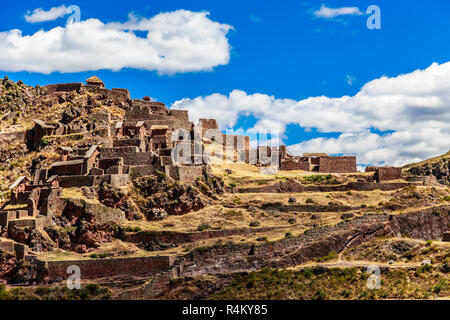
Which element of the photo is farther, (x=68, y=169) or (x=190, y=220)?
(x=68, y=169)

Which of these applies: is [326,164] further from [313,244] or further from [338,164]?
[313,244]

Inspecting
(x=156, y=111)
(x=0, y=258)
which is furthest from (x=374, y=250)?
(x=156, y=111)

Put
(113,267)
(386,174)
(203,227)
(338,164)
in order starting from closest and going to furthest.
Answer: (113,267), (203,227), (386,174), (338,164)

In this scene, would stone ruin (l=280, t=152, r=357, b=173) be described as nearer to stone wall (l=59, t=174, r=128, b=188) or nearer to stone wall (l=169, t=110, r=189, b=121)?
stone wall (l=169, t=110, r=189, b=121)

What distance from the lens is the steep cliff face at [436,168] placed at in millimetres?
85938

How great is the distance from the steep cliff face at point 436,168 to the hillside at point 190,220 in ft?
59.0

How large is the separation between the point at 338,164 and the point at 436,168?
2145cm

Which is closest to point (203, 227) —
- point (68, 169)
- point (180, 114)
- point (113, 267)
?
point (113, 267)

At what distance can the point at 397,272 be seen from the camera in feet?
146

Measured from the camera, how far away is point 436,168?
88938mm

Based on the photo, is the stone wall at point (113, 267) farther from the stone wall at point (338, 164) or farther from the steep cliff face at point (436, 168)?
the steep cliff face at point (436, 168)

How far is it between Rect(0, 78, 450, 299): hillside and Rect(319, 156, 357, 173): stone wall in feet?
0.50

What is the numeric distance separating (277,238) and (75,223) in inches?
644

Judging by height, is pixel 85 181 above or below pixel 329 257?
above
